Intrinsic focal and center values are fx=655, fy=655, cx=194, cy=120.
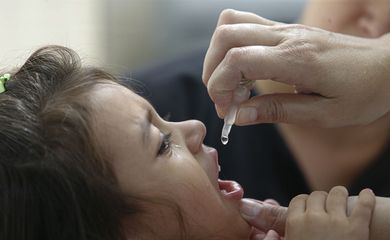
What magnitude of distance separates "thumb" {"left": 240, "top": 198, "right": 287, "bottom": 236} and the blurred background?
0.91 metres

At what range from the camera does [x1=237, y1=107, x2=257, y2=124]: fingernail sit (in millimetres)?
856

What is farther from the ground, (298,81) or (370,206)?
(298,81)

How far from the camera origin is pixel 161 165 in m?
0.83

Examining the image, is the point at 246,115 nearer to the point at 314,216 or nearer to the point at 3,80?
the point at 314,216

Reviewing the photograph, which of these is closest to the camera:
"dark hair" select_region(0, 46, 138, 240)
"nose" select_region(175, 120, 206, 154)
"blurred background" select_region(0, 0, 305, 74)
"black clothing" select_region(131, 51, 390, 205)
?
"dark hair" select_region(0, 46, 138, 240)

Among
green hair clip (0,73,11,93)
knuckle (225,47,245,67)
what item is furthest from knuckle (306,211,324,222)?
green hair clip (0,73,11,93)

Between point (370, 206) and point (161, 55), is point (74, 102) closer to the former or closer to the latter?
point (370, 206)

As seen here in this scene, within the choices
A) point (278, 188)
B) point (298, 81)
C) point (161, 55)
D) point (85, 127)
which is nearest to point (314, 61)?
point (298, 81)

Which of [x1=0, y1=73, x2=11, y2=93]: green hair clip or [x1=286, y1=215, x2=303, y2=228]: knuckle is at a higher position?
[x1=0, y1=73, x2=11, y2=93]: green hair clip

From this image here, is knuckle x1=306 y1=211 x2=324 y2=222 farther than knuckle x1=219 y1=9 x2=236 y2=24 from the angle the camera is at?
No

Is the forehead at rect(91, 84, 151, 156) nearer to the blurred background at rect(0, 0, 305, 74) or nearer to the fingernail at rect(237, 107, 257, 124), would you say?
the fingernail at rect(237, 107, 257, 124)

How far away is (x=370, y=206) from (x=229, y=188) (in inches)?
7.9

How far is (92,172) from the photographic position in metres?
0.79

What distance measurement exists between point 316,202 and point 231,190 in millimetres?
131
